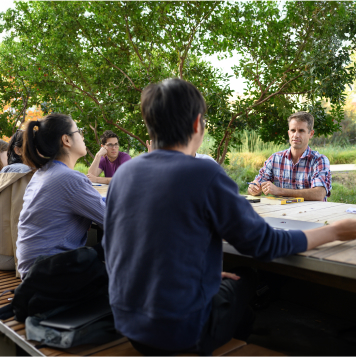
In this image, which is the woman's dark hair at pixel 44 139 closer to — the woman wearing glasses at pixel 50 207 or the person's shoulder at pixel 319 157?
the woman wearing glasses at pixel 50 207

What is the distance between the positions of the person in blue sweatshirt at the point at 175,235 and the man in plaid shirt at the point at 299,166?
6.55ft

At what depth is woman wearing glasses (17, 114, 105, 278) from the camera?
2.03 m

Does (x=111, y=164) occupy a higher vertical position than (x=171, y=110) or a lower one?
lower

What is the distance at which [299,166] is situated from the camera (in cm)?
375

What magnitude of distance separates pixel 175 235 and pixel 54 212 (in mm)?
978

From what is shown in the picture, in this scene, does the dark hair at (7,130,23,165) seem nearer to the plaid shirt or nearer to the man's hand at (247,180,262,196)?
the man's hand at (247,180,262,196)

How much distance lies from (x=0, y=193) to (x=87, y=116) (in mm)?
3903

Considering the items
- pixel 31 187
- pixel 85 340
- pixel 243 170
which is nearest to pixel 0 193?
→ pixel 31 187

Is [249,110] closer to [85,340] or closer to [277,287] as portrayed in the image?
[277,287]

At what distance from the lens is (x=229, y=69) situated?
5.70 meters

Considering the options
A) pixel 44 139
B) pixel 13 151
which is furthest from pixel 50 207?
pixel 13 151

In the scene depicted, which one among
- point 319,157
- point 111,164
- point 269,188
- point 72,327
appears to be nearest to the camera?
point 72,327

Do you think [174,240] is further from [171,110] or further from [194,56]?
[194,56]

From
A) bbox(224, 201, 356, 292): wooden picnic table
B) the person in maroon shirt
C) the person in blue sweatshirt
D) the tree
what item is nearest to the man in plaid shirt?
the tree
